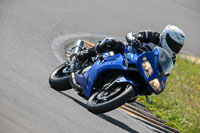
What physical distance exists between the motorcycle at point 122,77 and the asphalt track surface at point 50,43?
0.28 m

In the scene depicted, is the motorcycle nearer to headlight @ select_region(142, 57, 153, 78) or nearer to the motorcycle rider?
headlight @ select_region(142, 57, 153, 78)

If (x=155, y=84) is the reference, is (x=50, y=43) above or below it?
below

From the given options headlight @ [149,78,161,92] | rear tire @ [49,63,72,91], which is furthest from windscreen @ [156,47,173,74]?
rear tire @ [49,63,72,91]

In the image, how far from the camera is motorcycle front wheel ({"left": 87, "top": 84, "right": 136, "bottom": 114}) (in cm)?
573

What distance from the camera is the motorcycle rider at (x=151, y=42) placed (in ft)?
21.5

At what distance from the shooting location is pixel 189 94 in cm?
1030

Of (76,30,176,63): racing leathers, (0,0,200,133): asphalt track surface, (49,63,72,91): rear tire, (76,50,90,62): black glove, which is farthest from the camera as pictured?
(76,50,90,62): black glove

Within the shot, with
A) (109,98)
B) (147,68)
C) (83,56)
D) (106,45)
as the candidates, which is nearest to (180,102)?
(83,56)

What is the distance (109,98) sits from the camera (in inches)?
238

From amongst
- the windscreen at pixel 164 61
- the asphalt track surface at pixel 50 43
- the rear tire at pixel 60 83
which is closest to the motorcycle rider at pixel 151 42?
the windscreen at pixel 164 61

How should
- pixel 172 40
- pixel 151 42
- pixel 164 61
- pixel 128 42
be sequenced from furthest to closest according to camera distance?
pixel 151 42 < pixel 128 42 < pixel 172 40 < pixel 164 61

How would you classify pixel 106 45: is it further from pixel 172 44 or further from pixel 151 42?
pixel 172 44

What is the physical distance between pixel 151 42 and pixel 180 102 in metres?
2.79

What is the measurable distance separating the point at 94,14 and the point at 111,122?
28.8 feet
